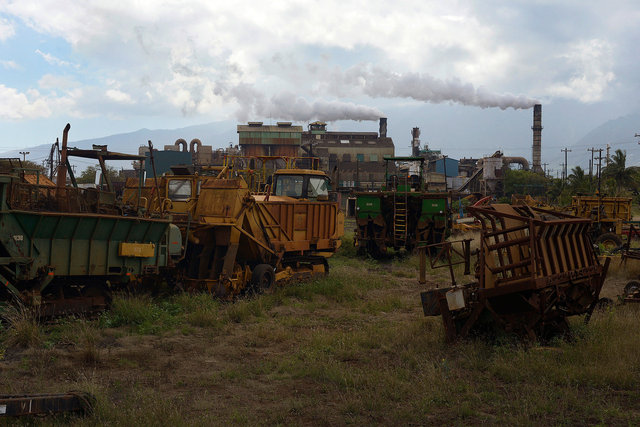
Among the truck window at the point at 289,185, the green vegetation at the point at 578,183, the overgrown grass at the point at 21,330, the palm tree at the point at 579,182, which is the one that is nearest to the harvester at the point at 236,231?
the truck window at the point at 289,185

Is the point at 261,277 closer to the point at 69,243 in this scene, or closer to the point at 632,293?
the point at 69,243

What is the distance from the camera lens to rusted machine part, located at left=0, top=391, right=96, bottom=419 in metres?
5.09

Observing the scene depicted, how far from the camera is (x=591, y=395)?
6348 mm

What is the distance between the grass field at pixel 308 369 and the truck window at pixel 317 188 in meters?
5.13

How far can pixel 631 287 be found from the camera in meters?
12.2

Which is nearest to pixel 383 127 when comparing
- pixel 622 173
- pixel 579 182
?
pixel 579 182

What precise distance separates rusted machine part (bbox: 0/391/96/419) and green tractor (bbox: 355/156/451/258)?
1630cm

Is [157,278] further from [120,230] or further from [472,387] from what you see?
[472,387]

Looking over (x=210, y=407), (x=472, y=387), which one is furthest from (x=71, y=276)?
(x=472, y=387)

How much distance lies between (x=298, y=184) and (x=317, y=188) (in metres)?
0.53

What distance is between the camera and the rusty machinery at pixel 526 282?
308 inches

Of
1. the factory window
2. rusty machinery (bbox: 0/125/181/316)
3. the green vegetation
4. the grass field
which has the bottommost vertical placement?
the grass field

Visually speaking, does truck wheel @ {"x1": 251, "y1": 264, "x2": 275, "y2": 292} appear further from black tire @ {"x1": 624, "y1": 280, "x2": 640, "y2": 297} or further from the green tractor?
the green tractor

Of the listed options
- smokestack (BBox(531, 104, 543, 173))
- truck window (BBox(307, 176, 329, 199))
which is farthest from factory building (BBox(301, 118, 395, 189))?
truck window (BBox(307, 176, 329, 199))
